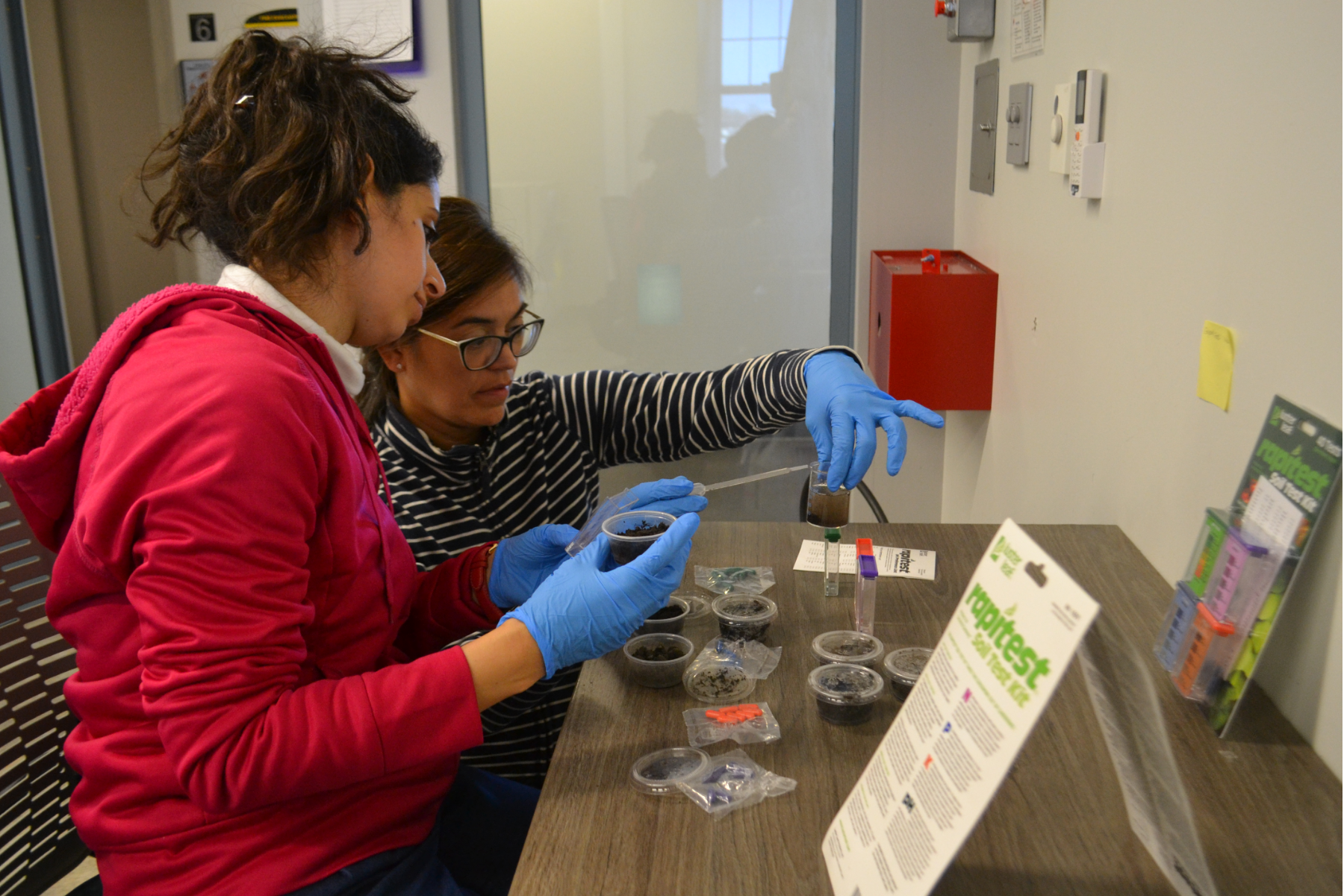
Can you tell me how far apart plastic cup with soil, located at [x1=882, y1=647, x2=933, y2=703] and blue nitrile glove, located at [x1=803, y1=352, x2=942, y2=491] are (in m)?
0.29

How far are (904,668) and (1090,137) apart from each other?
2.98 ft

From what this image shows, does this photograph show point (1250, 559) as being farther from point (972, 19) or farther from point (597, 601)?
point (972, 19)

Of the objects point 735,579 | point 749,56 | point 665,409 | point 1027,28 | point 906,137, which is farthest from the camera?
point 749,56

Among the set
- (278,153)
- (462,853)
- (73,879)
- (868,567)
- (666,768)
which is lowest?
(73,879)

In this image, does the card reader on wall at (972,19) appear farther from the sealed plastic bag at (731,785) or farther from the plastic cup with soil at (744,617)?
the sealed plastic bag at (731,785)

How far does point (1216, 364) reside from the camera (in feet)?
3.51

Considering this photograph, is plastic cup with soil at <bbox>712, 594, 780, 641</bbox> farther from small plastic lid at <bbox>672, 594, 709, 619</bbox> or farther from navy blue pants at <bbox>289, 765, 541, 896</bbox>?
navy blue pants at <bbox>289, 765, 541, 896</bbox>

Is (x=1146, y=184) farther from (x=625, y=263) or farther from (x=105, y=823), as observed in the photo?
(x=625, y=263)

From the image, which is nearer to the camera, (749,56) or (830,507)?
(830,507)

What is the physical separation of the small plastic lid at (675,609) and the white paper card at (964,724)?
1.53 feet

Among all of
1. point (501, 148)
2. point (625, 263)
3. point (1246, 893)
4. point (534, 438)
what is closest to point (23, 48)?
point (501, 148)

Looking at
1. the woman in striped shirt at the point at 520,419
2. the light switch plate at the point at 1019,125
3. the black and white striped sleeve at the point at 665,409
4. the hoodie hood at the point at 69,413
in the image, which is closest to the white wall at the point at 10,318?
the woman in striped shirt at the point at 520,419

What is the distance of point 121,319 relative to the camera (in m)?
1.03

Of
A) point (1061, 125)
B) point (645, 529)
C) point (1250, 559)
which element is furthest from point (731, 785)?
point (1061, 125)
